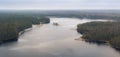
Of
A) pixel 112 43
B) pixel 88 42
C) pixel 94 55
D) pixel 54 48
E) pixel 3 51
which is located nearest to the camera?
pixel 94 55

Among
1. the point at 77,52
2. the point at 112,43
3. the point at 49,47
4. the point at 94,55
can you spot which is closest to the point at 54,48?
the point at 49,47

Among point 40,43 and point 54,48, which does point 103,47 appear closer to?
point 54,48

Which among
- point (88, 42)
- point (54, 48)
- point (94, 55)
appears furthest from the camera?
point (88, 42)

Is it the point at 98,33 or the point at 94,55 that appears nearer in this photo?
the point at 94,55

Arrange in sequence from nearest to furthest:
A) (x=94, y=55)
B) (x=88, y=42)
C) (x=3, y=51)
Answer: (x=94, y=55) < (x=3, y=51) < (x=88, y=42)

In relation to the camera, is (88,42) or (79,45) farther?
(88,42)

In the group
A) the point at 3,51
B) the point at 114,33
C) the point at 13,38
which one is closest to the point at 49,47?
the point at 3,51

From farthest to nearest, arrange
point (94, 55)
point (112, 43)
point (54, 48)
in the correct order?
point (112, 43)
point (54, 48)
point (94, 55)

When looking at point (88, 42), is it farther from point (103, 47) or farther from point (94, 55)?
point (94, 55)
